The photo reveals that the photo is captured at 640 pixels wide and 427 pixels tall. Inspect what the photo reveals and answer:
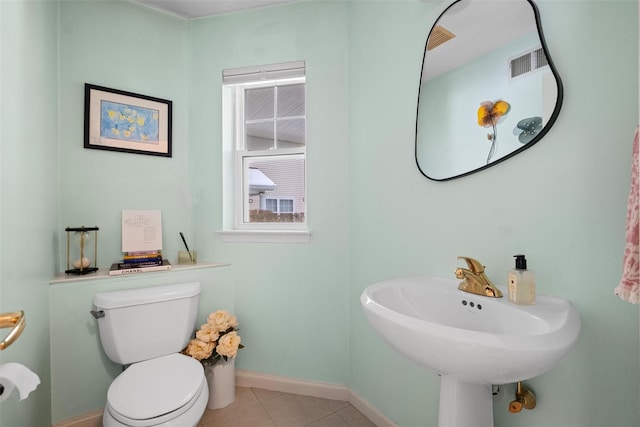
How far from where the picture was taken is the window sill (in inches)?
67.4

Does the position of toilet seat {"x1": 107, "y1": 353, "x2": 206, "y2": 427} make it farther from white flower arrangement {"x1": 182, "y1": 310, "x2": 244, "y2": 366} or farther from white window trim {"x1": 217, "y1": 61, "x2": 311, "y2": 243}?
white window trim {"x1": 217, "y1": 61, "x2": 311, "y2": 243}

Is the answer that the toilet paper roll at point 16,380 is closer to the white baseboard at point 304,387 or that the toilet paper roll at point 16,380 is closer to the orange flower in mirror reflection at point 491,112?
the white baseboard at point 304,387

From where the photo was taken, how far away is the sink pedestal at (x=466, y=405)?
82 cm

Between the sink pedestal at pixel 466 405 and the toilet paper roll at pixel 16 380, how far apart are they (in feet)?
3.71

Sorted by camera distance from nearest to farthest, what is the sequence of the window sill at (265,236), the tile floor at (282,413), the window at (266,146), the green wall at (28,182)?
the green wall at (28,182) → the tile floor at (282,413) → the window sill at (265,236) → the window at (266,146)

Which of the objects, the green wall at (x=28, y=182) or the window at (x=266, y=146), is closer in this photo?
the green wall at (x=28, y=182)

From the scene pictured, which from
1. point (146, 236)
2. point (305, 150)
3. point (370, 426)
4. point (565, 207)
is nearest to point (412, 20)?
point (305, 150)

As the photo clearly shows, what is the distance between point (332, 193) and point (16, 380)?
140cm

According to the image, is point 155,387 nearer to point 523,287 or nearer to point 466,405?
point 466,405

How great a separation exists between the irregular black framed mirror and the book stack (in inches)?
59.8

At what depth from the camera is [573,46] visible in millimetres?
800

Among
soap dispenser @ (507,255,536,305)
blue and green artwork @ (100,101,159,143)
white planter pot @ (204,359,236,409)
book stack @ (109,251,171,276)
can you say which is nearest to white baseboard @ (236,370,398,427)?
white planter pot @ (204,359,236,409)

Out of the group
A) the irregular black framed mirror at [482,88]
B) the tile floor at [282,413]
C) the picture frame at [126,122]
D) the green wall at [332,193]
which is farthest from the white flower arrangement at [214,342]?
the irregular black framed mirror at [482,88]

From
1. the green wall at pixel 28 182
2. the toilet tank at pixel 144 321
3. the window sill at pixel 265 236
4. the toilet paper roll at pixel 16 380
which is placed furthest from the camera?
the window sill at pixel 265 236
